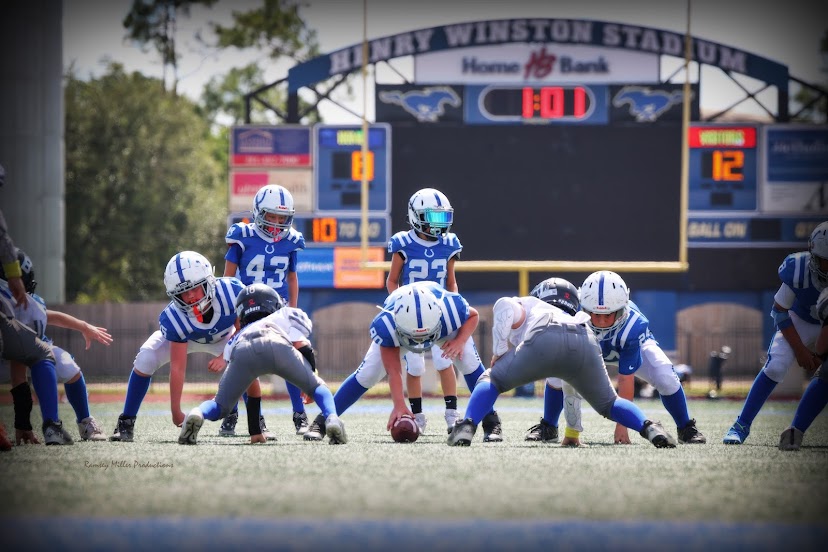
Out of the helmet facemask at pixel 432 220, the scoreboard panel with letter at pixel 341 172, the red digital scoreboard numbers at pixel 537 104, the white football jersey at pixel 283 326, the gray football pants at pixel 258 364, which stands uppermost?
the red digital scoreboard numbers at pixel 537 104

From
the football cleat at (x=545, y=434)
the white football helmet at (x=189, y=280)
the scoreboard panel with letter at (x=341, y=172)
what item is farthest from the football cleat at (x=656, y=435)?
the scoreboard panel with letter at (x=341, y=172)

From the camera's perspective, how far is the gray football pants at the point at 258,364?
278 inches

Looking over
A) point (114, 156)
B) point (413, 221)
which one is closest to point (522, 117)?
point (413, 221)

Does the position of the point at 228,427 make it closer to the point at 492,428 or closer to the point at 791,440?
the point at 492,428

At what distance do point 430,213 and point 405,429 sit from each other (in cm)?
188

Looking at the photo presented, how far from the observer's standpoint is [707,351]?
23.2 metres

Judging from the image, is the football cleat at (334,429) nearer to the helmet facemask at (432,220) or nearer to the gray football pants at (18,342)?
the gray football pants at (18,342)

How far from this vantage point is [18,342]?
7141 millimetres

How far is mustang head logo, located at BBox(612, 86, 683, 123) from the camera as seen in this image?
18344 mm

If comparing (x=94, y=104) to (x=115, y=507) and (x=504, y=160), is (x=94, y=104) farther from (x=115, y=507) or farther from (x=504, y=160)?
(x=115, y=507)

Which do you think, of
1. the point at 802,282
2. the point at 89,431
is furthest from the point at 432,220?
the point at 89,431

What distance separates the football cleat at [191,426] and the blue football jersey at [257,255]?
7.05 ft

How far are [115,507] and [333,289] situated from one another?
15170 millimetres

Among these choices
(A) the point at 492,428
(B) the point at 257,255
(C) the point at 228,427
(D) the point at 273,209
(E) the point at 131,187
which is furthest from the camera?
(E) the point at 131,187
